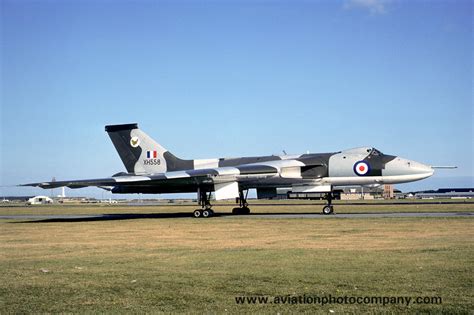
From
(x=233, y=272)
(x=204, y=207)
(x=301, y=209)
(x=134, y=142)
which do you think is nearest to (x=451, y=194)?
(x=301, y=209)

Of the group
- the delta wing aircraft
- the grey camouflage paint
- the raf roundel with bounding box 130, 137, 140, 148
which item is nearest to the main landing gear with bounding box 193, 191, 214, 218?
the delta wing aircraft

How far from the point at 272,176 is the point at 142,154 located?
1046 cm

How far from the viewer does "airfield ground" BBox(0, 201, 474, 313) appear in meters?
8.35

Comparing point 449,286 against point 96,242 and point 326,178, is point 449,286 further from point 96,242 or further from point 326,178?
point 326,178

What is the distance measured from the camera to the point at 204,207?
36.0 meters

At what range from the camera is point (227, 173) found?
3584 centimetres

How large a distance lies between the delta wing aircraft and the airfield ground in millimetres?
15738

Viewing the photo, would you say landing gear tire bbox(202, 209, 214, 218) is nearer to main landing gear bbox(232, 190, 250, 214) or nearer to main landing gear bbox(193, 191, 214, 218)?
main landing gear bbox(193, 191, 214, 218)

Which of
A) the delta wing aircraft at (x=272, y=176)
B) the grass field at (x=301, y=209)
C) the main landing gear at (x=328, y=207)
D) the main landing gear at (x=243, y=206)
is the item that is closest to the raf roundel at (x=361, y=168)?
the delta wing aircraft at (x=272, y=176)

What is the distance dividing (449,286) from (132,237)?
13.3 m

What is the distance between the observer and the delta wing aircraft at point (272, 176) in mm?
34125

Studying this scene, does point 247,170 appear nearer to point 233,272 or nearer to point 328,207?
point 328,207

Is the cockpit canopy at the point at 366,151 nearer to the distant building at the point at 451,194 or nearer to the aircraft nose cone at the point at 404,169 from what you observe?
the aircraft nose cone at the point at 404,169

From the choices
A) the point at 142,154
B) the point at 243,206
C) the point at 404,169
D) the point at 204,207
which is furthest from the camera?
the point at 142,154
